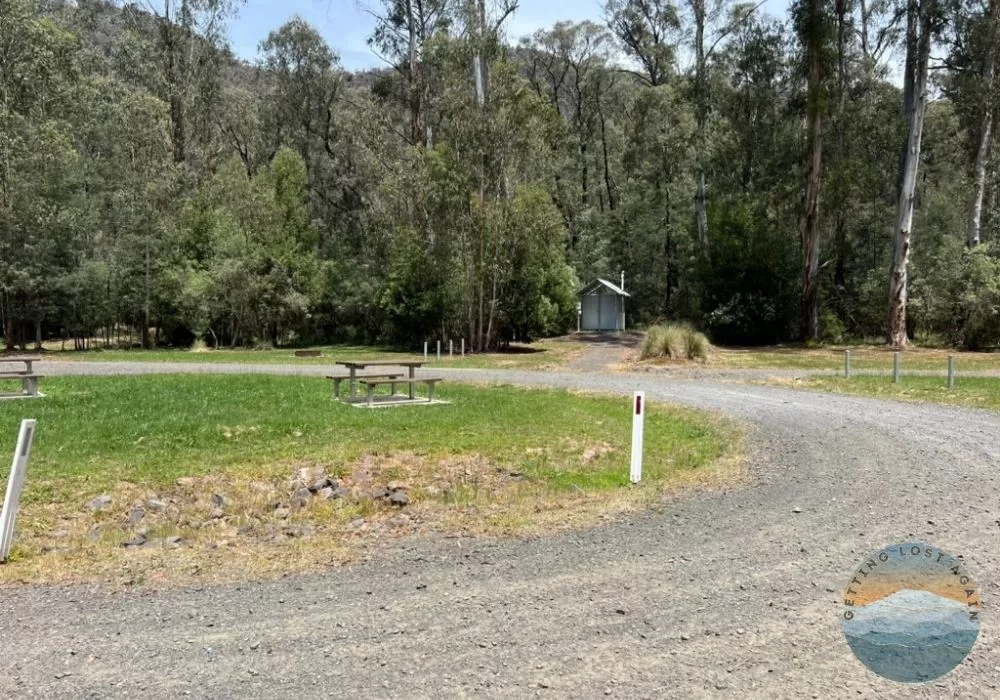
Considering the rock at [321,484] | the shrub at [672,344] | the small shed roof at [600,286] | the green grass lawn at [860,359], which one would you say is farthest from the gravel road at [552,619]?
the small shed roof at [600,286]

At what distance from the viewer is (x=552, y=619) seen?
415 centimetres

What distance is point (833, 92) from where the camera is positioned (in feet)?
119

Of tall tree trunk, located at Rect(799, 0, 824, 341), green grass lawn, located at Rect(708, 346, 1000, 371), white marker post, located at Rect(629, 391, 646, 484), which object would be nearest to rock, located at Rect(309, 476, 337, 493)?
white marker post, located at Rect(629, 391, 646, 484)

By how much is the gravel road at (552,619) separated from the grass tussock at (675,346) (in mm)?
17216

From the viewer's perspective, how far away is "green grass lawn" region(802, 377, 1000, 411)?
581 inches

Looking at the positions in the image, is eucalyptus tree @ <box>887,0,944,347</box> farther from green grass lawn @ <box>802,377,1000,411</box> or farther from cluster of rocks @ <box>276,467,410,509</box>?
cluster of rocks @ <box>276,467,410,509</box>

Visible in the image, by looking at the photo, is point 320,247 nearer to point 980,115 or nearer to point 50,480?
point 980,115

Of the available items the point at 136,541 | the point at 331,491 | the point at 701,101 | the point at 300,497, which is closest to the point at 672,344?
the point at 331,491

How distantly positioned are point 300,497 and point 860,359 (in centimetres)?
2389

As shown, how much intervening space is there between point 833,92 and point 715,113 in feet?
26.0

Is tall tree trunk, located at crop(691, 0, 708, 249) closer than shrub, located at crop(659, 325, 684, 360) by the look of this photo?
No

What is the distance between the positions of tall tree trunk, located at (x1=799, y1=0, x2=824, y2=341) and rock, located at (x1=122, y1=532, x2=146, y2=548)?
3373 cm

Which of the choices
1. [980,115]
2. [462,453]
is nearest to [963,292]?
[980,115]

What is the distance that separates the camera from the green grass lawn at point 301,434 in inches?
330
